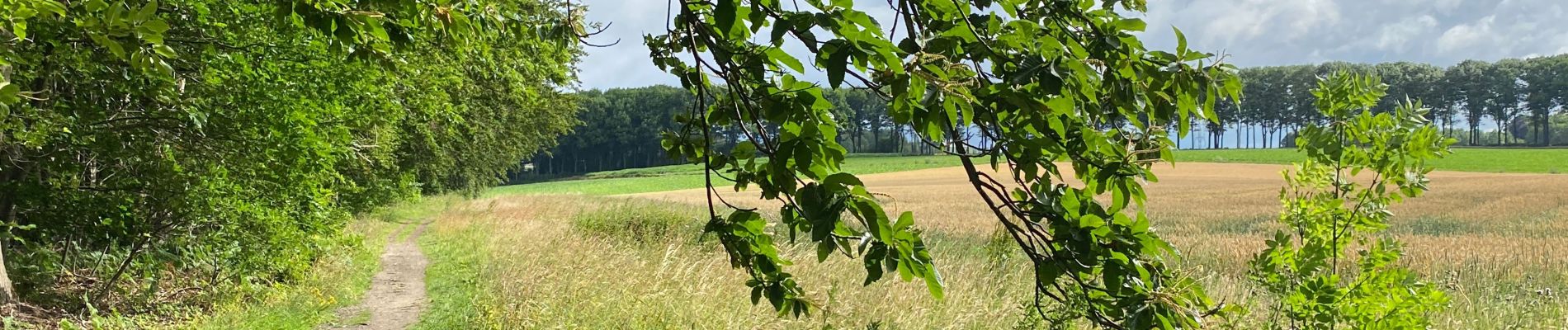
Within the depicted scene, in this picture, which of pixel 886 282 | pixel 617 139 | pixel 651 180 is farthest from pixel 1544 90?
pixel 886 282

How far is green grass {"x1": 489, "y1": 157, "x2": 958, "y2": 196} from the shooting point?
51281mm

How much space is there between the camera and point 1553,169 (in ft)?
143

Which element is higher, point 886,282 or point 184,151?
point 184,151

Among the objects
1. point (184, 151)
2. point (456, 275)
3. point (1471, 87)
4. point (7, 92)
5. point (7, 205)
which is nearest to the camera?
point (7, 92)

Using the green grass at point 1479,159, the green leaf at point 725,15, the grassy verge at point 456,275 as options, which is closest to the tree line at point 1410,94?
the green grass at point 1479,159

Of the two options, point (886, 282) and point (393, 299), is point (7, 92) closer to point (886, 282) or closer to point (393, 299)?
point (886, 282)

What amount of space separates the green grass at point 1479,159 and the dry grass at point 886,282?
106ft

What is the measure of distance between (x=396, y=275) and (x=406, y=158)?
825 centimetres

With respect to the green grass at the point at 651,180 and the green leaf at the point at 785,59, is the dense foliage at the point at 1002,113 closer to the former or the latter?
the green leaf at the point at 785,59

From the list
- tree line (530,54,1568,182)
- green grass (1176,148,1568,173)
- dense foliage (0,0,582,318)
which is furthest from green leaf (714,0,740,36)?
tree line (530,54,1568,182)

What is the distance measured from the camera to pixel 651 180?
2416 inches

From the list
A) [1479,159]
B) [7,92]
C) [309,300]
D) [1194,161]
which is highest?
[7,92]

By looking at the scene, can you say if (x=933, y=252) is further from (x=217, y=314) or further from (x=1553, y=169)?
(x=1553, y=169)

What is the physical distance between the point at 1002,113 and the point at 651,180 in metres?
61.1
